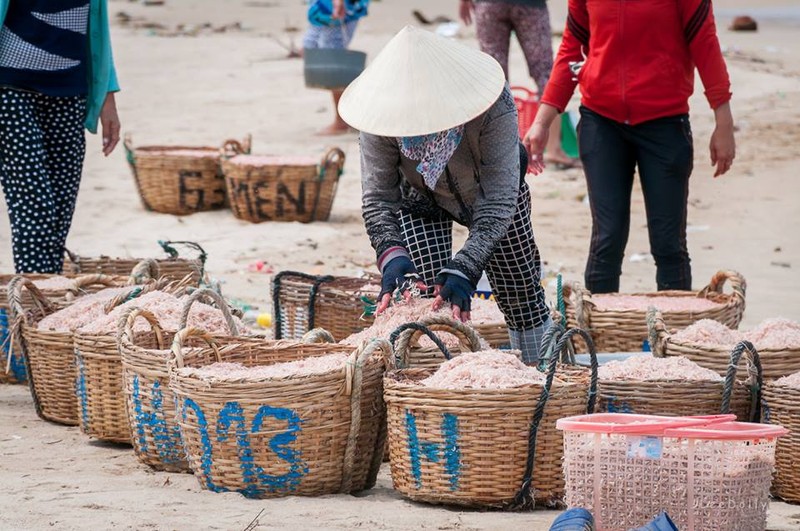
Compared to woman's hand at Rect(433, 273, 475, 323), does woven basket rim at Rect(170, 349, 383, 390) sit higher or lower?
lower

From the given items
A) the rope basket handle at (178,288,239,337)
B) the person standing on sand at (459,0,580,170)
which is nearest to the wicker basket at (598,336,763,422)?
the rope basket handle at (178,288,239,337)

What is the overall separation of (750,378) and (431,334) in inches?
40.0

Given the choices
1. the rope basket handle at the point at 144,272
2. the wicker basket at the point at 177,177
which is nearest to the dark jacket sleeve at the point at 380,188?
the rope basket handle at the point at 144,272

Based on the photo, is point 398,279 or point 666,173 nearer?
point 398,279

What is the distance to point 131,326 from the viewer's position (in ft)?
14.9

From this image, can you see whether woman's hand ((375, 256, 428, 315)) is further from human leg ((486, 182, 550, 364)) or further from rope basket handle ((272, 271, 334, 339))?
rope basket handle ((272, 271, 334, 339))

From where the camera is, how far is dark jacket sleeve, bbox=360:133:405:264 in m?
4.48

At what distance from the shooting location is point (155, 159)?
9805mm

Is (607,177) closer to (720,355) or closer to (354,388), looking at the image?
(720,355)

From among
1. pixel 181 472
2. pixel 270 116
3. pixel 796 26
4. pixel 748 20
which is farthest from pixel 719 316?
pixel 796 26

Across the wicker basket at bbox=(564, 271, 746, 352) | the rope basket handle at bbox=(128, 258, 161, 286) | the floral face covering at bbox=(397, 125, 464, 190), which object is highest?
the floral face covering at bbox=(397, 125, 464, 190)

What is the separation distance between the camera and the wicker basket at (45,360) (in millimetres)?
5035

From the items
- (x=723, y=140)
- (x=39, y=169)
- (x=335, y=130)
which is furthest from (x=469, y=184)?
(x=335, y=130)

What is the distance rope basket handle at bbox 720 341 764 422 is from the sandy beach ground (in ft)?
1.09
